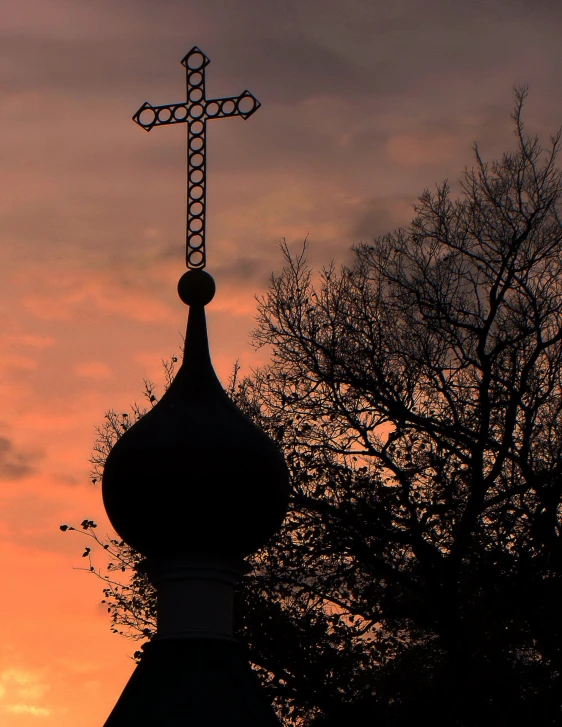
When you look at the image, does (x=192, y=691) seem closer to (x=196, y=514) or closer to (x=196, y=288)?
(x=196, y=514)

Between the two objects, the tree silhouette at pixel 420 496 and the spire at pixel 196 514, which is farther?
the tree silhouette at pixel 420 496

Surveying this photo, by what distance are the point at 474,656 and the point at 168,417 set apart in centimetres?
855

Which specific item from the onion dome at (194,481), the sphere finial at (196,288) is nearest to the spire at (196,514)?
the onion dome at (194,481)

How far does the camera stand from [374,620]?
51.7 ft

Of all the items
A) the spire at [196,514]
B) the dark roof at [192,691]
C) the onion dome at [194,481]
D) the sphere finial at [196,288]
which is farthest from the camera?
the sphere finial at [196,288]

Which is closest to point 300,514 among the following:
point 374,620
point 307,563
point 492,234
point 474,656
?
point 307,563

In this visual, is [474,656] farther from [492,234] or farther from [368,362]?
[492,234]

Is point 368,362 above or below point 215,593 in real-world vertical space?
above

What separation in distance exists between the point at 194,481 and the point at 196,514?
0.18m

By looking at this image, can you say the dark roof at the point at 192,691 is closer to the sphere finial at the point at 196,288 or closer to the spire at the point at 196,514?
the spire at the point at 196,514

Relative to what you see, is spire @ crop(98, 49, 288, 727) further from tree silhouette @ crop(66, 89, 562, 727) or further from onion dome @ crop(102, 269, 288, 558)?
tree silhouette @ crop(66, 89, 562, 727)

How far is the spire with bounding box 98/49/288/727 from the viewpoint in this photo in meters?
6.57

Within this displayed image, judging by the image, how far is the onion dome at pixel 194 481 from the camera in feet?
22.6

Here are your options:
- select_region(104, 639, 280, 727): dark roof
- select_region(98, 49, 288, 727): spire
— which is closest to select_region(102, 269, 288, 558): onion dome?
select_region(98, 49, 288, 727): spire
